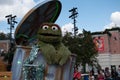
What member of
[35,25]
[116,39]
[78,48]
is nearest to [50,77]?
[35,25]

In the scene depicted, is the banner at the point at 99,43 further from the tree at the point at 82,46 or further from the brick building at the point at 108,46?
the tree at the point at 82,46

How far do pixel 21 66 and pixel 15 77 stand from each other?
1.06 ft

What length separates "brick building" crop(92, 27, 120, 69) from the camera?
54.3 metres

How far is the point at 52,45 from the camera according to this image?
27.7 feet

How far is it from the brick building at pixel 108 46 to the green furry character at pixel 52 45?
4604 cm

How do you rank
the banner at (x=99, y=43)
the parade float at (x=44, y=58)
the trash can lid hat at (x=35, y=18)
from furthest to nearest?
1. the banner at (x=99, y=43)
2. the trash can lid hat at (x=35, y=18)
3. the parade float at (x=44, y=58)

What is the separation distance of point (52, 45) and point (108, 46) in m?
48.3

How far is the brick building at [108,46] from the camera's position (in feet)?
178

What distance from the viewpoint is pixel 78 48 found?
36.4 m

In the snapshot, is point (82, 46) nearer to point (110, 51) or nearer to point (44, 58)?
point (110, 51)

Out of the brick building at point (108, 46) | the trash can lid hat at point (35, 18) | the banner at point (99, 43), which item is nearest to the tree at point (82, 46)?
the brick building at point (108, 46)

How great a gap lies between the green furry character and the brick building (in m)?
46.0

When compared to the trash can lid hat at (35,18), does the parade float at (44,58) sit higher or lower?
lower

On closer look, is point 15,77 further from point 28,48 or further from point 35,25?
point 35,25
